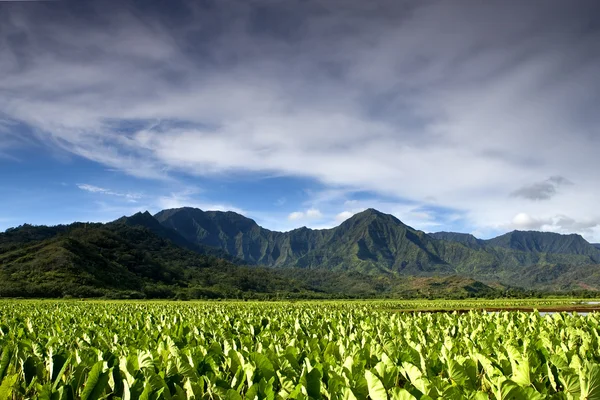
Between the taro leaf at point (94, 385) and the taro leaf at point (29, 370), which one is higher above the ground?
the taro leaf at point (94, 385)

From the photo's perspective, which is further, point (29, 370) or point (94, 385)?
point (29, 370)

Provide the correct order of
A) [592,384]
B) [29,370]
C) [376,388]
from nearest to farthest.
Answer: [376,388], [592,384], [29,370]

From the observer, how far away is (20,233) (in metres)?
184

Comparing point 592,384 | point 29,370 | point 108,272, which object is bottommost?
point 29,370

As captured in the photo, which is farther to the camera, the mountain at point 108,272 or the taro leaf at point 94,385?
the mountain at point 108,272

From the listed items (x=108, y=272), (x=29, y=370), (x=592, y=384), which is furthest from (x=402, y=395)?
(x=108, y=272)

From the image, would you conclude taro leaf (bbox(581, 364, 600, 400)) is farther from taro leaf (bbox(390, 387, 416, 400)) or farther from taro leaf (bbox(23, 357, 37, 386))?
taro leaf (bbox(23, 357, 37, 386))

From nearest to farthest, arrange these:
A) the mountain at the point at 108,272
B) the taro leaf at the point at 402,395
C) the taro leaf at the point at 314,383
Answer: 1. the taro leaf at the point at 402,395
2. the taro leaf at the point at 314,383
3. the mountain at the point at 108,272

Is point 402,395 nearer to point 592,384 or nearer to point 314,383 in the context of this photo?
point 314,383

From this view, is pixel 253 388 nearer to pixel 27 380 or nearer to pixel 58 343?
pixel 27 380

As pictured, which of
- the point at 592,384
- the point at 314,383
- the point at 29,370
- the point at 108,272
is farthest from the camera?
the point at 108,272

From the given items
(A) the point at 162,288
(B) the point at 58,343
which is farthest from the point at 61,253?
(B) the point at 58,343

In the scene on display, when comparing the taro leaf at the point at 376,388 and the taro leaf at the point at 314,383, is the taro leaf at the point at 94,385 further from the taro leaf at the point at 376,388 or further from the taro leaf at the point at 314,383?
the taro leaf at the point at 376,388

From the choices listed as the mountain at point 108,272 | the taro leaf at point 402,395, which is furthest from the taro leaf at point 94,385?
the mountain at point 108,272
